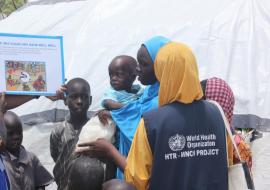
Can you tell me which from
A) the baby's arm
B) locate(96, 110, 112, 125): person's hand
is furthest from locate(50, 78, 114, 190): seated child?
locate(96, 110, 112, 125): person's hand

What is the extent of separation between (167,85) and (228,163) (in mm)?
480

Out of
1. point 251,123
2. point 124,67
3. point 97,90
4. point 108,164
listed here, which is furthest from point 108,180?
point 97,90

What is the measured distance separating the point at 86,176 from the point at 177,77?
68cm

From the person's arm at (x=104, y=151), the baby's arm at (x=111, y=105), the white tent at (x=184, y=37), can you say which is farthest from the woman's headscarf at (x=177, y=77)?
the white tent at (x=184, y=37)

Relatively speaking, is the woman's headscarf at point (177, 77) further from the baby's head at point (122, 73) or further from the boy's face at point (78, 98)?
the boy's face at point (78, 98)

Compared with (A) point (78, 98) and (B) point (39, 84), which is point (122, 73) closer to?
(A) point (78, 98)

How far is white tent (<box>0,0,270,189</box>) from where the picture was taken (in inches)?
176

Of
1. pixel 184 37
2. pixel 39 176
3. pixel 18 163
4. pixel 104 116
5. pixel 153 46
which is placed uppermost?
pixel 184 37

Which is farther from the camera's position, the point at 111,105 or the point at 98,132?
the point at 111,105

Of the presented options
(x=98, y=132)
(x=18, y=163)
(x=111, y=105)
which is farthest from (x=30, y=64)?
(x=98, y=132)

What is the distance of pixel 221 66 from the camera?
465cm

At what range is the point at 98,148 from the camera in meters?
2.59

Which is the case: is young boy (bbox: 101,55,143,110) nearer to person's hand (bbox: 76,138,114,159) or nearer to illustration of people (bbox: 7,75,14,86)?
person's hand (bbox: 76,138,114,159)

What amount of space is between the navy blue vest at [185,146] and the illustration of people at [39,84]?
1.41m
